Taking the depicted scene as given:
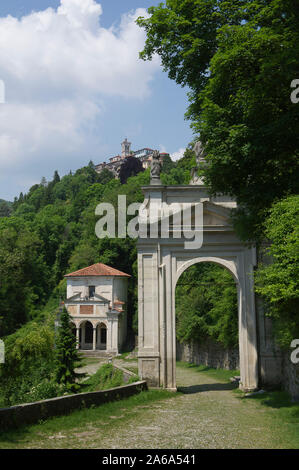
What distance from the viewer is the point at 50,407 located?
993 cm

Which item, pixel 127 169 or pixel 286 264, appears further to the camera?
pixel 127 169

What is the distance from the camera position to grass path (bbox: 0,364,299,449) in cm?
819

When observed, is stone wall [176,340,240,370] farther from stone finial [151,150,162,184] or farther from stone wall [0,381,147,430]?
stone wall [0,381,147,430]

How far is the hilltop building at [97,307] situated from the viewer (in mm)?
43656

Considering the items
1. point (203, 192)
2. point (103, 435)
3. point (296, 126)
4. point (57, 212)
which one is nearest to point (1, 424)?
point (103, 435)

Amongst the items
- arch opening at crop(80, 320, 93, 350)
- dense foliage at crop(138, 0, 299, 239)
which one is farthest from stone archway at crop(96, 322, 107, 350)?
dense foliage at crop(138, 0, 299, 239)

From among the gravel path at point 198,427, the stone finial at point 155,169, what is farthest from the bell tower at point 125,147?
the gravel path at point 198,427

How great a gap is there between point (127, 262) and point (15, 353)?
3990 cm

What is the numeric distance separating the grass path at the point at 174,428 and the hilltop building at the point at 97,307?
1198 inches

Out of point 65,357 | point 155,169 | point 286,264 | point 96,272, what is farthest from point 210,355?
point 286,264

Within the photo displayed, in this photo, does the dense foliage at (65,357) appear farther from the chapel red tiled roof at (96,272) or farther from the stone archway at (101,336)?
the chapel red tiled roof at (96,272)

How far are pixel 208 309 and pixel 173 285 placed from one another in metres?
14.2

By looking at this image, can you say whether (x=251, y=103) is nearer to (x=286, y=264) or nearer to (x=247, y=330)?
(x=286, y=264)

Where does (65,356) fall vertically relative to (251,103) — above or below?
below
